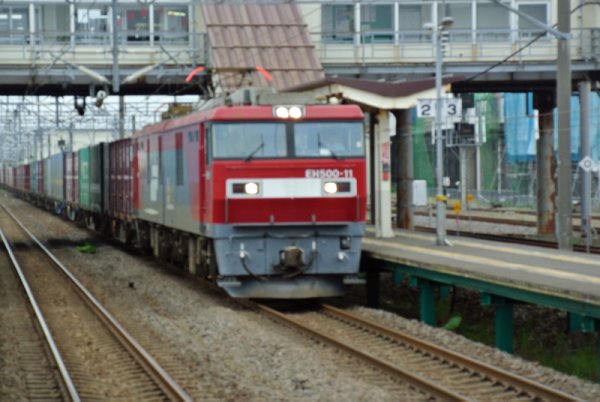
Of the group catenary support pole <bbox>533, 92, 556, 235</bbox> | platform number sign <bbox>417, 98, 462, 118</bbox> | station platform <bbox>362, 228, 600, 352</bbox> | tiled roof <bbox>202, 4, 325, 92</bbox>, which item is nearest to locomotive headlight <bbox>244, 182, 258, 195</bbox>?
station platform <bbox>362, 228, 600, 352</bbox>

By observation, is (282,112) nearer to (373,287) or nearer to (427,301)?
(427,301)

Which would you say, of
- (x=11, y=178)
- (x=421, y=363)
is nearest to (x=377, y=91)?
(x=421, y=363)

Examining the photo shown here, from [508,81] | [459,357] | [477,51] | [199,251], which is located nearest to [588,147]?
[508,81]

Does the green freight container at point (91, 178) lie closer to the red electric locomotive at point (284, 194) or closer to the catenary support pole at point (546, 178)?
the catenary support pole at point (546, 178)

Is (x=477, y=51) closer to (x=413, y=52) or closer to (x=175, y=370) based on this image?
(x=413, y=52)

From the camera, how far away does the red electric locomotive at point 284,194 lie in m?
16.6

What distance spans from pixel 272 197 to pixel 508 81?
1578cm

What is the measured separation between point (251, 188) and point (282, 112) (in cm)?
120

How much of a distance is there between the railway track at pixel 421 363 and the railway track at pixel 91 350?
2.16 metres

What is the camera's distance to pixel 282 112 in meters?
16.8

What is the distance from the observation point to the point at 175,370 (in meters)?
12.1

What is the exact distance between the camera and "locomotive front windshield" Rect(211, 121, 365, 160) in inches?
657

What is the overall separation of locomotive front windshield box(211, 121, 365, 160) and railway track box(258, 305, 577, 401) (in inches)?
89.7

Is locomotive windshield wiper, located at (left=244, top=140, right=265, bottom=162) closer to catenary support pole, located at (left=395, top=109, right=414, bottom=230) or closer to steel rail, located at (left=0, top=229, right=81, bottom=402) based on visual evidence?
steel rail, located at (left=0, top=229, right=81, bottom=402)
